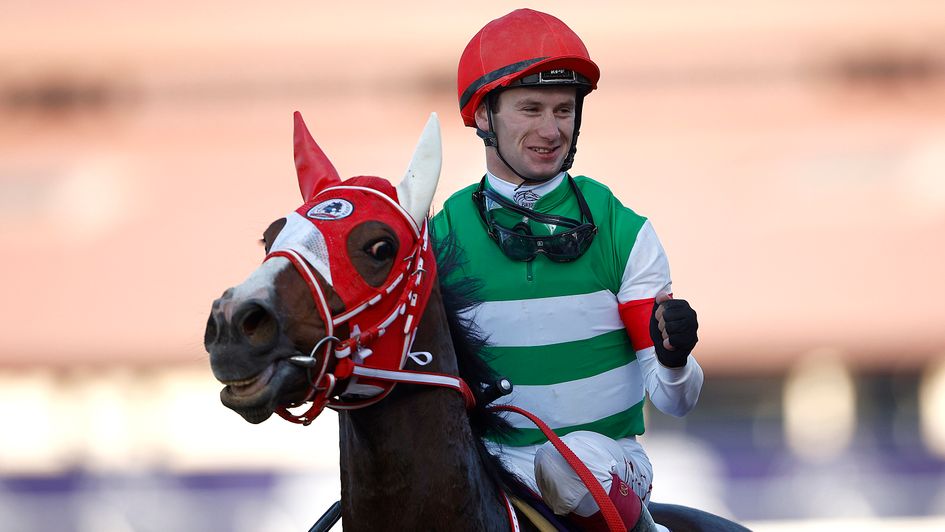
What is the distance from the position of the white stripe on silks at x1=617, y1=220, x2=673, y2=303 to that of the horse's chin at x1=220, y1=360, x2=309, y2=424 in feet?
2.98

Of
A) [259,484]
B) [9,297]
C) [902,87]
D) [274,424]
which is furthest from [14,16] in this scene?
[902,87]

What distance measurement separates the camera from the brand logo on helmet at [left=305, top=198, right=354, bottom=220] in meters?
2.16

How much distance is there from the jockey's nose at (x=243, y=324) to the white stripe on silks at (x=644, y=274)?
94cm

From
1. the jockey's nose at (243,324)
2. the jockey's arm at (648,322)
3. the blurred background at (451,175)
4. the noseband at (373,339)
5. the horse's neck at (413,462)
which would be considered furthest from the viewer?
the blurred background at (451,175)

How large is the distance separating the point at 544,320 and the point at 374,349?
1.97 ft

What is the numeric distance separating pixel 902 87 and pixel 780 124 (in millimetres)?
1512

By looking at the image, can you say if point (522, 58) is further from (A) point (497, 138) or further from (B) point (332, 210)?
(B) point (332, 210)

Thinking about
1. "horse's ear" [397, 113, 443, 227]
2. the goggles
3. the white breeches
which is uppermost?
"horse's ear" [397, 113, 443, 227]

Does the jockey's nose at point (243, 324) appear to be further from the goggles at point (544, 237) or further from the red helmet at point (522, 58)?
the red helmet at point (522, 58)

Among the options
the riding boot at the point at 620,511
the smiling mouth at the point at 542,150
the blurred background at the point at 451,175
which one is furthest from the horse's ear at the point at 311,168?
the blurred background at the point at 451,175

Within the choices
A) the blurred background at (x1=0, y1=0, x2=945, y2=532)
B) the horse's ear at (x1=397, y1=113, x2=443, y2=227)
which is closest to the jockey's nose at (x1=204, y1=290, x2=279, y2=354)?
the horse's ear at (x1=397, y1=113, x2=443, y2=227)

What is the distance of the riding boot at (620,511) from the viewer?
2441 mm

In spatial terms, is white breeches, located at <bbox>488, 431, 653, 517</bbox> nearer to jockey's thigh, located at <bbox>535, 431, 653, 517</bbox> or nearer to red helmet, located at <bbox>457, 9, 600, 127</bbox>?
jockey's thigh, located at <bbox>535, 431, 653, 517</bbox>

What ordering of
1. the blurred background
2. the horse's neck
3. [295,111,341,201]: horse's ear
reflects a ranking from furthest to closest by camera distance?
the blurred background → [295,111,341,201]: horse's ear → the horse's neck
